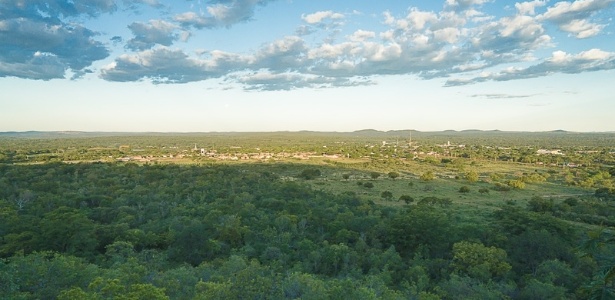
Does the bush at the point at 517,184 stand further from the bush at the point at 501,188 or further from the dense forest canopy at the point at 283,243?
the dense forest canopy at the point at 283,243

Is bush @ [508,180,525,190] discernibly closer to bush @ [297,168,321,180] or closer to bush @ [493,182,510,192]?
bush @ [493,182,510,192]

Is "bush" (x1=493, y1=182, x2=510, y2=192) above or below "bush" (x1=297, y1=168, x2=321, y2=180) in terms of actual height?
below

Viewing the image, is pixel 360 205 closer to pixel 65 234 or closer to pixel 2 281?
pixel 65 234

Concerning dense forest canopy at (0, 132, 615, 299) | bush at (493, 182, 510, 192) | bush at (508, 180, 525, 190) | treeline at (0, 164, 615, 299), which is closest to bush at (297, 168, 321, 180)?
dense forest canopy at (0, 132, 615, 299)

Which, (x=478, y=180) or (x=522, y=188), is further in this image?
(x=478, y=180)

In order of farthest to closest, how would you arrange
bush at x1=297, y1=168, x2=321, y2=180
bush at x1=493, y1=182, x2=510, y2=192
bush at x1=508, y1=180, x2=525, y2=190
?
bush at x1=297, y1=168, x2=321, y2=180, bush at x1=508, y1=180, x2=525, y2=190, bush at x1=493, y1=182, x2=510, y2=192

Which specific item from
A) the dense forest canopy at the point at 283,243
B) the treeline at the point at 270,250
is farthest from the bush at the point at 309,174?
the treeline at the point at 270,250

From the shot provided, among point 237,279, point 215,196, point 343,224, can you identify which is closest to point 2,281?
point 237,279

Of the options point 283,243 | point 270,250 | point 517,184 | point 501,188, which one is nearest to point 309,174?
point 501,188
